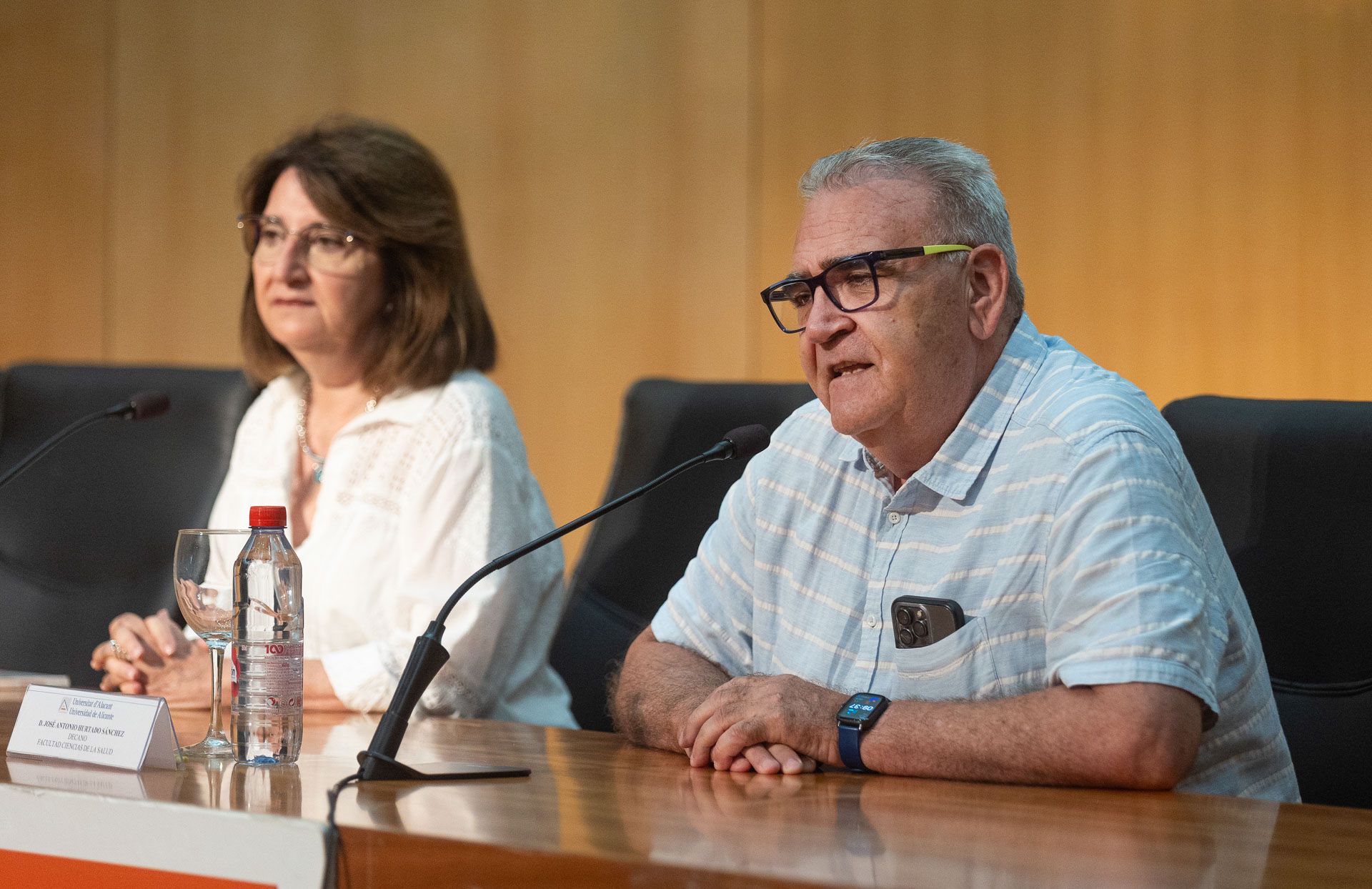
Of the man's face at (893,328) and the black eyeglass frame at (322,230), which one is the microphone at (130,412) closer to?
the black eyeglass frame at (322,230)

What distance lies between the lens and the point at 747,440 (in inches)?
61.7

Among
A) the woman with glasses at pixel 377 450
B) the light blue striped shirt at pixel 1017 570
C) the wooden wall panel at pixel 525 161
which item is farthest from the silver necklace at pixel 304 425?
the wooden wall panel at pixel 525 161

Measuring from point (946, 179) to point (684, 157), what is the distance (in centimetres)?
220

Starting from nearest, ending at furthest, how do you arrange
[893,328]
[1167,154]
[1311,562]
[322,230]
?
[893,328] < [1311,562] < [322,230] < [1167,154]

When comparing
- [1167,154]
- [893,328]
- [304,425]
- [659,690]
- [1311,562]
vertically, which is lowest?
[659,690]

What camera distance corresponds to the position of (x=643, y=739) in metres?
1.58

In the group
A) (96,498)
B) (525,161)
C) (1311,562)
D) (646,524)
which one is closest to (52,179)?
(525,161)

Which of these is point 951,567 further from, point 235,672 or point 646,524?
point 646,524

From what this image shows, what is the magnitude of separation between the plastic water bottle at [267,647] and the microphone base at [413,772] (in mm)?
87

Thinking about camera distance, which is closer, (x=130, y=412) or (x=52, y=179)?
(x=130, y=412)

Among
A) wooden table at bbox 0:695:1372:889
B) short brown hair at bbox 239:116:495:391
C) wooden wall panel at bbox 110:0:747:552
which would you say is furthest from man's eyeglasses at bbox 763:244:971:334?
wooden wall panel at bbox 110:0:747:552

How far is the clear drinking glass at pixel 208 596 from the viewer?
1.42m

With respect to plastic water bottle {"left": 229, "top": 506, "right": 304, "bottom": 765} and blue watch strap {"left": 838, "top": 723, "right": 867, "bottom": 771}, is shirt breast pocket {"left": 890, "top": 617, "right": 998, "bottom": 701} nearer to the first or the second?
blue watch strap {"left": 838, "top": 723, "right": 867, "bottom": 771}

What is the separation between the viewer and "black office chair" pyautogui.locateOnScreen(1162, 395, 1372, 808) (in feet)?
5.53
